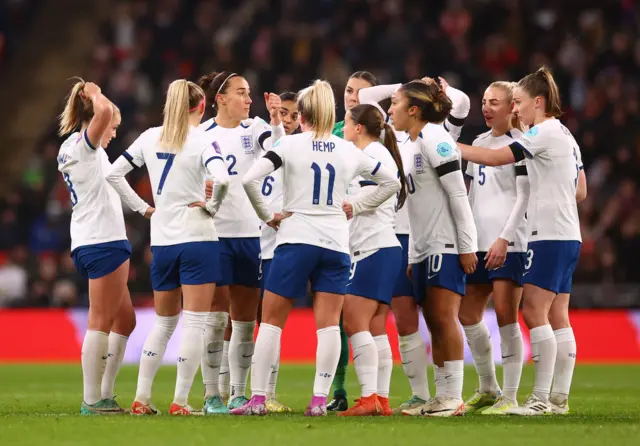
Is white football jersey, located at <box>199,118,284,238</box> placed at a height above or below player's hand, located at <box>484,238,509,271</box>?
above

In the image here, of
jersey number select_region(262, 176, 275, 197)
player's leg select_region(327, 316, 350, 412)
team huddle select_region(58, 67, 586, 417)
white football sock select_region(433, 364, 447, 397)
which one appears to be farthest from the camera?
jersey number select_region(262, 176, 275, 197)

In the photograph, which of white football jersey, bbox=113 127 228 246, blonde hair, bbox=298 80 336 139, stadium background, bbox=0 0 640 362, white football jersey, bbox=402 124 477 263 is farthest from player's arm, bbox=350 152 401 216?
stadium background, bbox=0 0 640 362

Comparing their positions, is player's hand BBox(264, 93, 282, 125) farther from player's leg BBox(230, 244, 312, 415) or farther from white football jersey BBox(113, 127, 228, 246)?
player's leg BBox(230, 244, 312, 415)

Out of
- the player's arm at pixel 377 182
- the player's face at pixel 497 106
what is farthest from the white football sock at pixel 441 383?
the player's face at pixel 497 106

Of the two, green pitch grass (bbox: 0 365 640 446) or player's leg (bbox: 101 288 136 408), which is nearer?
green pitch grass (bbox: 0 365 640 446)

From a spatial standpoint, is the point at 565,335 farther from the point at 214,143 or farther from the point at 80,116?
the point at 80,116

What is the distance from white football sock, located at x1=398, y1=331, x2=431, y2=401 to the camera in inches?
352

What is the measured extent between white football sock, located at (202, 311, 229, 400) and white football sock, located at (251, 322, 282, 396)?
40.7 inches

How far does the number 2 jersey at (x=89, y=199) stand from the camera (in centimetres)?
845

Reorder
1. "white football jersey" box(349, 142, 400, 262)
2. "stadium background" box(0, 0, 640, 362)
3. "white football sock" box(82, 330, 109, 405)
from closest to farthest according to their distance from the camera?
"white football sock" box(82, 330, 109, 405)
"white football jersey" box(349, 142, 400, 262)
"stadium background" box(0, 0, 640, 362)

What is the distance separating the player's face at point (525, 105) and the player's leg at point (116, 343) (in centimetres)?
339

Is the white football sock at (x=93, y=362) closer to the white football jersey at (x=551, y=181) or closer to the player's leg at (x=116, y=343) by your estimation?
the player's leg at (x=116, y=343)

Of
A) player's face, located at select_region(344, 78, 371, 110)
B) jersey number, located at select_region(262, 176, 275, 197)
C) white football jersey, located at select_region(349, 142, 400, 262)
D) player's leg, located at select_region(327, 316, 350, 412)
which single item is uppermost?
player's face, located at select_region(344, 78, 371, 110)

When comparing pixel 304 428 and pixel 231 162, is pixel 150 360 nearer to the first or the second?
pixel 304 428
